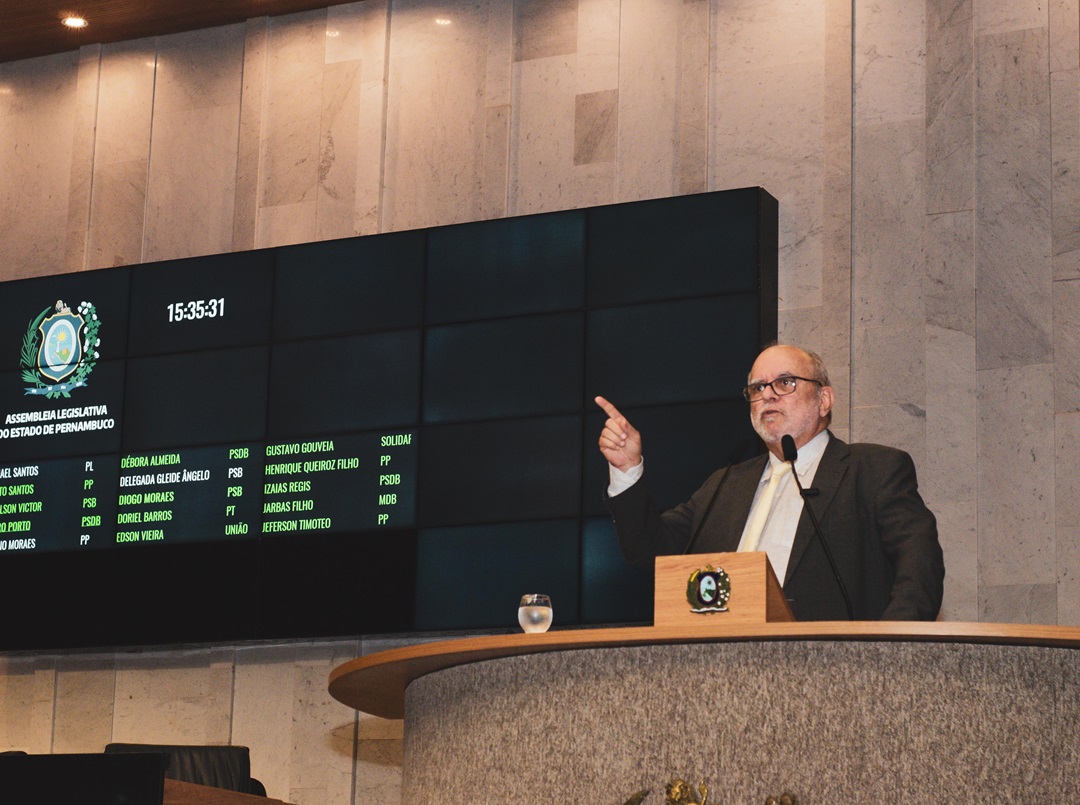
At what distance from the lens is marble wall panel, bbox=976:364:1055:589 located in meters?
5.06

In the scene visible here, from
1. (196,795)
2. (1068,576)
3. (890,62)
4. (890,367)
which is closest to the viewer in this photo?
(196,795)

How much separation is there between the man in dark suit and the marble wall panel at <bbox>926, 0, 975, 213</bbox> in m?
1.66

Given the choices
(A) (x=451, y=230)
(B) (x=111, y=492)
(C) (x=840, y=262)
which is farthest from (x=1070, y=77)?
(B) (x=111, y=492)

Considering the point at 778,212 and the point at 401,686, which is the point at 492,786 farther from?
the point at 778,212

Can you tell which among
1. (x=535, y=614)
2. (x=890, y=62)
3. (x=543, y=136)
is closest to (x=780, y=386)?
(x=535, y=614)

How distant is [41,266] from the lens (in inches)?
276

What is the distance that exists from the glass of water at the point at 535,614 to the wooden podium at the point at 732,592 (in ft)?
1.25

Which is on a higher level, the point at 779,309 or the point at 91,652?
the point at 779,309

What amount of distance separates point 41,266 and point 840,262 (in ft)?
12.0

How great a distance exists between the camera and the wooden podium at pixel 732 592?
282 cm

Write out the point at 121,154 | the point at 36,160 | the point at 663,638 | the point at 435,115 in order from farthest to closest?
the point at 36,160
the point at 121,154
the point at 435,115
the point at 663,638

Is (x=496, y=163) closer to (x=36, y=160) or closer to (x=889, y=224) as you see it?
(x=889, y=224)

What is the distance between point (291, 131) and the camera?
666 cm

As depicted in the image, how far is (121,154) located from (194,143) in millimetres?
384
